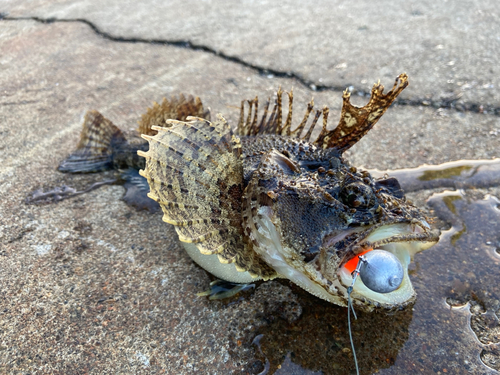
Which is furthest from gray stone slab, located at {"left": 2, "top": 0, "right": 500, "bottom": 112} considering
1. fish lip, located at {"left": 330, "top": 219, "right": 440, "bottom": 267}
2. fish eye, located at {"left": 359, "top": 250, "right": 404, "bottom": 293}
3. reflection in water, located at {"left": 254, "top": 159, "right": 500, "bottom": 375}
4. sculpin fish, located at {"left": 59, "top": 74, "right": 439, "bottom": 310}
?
fish eye, located at {"left": 359, "top": 250, "right": 404, "bottom": 293}

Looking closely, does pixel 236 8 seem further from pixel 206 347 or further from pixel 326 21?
pixel 206 347

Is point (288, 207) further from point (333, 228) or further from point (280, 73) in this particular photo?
point (280, 73)

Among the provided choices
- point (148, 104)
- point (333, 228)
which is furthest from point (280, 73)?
point (333, 228)

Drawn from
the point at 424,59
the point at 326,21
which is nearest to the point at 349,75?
the point at 424,59

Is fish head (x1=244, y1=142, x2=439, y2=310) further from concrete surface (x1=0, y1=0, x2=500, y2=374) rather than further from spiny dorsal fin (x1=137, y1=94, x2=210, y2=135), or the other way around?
spiny dorsal fin (x1=137, y1=94, x2=210, y2=135)

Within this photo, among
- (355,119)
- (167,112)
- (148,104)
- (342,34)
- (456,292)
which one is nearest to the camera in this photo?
(456,292)
